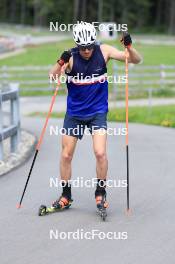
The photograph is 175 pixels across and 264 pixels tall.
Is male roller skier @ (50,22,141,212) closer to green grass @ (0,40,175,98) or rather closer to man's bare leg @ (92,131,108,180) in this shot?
man's bare leg @ (92,131,108,180)

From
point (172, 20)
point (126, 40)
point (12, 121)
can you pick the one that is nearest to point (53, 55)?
point (12, 121)

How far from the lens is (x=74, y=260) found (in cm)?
625

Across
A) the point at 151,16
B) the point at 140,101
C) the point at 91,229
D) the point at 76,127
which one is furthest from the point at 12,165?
the point at 151,16

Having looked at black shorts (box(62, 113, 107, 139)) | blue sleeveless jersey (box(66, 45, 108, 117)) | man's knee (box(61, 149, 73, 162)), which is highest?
blue sleeveless jersey (box(66, 45, 108, 117))

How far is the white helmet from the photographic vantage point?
7.86 m

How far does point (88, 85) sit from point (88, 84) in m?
0.01

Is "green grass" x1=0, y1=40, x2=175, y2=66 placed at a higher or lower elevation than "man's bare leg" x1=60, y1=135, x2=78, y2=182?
lower

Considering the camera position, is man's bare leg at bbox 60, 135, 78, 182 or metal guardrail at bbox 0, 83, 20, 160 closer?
man's bare leg at bbox 60, 135, 78, 182

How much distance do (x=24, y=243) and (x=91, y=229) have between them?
2.75 ft

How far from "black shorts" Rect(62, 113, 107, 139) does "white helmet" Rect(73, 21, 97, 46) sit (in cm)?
81

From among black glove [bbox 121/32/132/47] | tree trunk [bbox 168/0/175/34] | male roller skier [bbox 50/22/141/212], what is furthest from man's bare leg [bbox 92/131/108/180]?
tree trunk [bbox 168/0/175/34]

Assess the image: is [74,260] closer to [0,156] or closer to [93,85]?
[93,85]

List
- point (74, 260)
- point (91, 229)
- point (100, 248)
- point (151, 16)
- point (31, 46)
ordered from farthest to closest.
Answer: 1. point (151, 16)
2. point (31, 46)
3. point (91, 229)
4. point (100, 248)
5. point (74, 260)

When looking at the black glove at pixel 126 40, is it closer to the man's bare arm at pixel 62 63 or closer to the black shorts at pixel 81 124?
the man's bare arm at pixel 62 63
